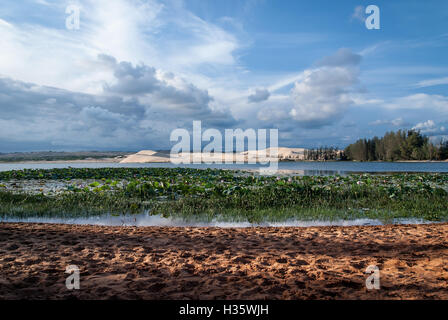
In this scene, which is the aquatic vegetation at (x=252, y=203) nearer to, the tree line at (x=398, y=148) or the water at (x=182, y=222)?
the water at (x=182, y=222)

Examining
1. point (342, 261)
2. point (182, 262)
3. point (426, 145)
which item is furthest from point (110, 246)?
point (426, 145)

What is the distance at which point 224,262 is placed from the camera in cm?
457

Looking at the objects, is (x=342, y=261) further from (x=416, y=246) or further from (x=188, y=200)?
(x=188, y=200)

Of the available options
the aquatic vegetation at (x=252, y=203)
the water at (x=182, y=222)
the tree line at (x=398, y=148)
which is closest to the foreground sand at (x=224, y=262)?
the water at (x=182, y=222)

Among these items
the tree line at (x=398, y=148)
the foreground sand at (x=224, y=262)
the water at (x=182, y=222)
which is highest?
the tree line at (x=398, y=148)

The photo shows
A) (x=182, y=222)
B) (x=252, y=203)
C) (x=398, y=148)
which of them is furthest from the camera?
(x=398, y=148)

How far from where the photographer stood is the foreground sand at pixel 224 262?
3.46 meters

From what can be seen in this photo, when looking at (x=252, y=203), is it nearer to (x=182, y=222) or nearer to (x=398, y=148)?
(x=182, y=222)

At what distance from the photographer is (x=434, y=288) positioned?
11.1ft

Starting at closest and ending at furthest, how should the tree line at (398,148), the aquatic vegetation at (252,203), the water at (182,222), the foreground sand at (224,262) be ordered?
the foreground sand at (224,262), the water at (182,222), the aquatic vegetation at (252,203), the tree line at (398,148)

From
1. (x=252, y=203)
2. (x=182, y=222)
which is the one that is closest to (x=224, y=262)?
(x=182, y=222)

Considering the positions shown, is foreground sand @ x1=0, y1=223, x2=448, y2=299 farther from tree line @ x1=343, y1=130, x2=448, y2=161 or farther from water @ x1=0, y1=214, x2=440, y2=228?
tree line @ x1=343, y1=130, x2=448, y2=161

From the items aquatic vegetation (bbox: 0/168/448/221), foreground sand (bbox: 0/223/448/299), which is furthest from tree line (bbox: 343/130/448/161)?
foreground sand (bbox: 0/223/448/299)
